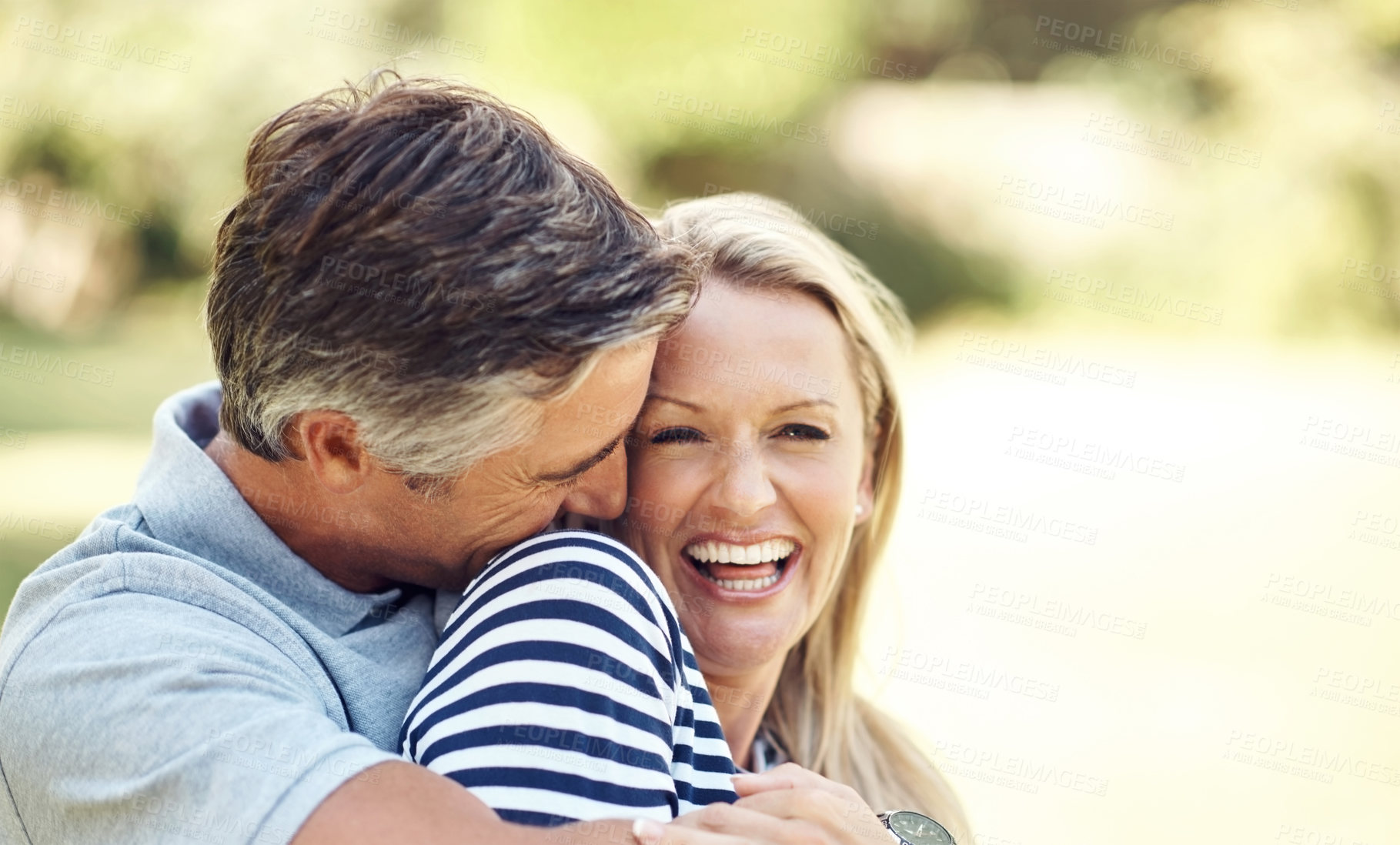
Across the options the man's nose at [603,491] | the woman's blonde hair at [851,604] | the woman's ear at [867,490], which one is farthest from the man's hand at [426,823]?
the woman's ear at [867,490]

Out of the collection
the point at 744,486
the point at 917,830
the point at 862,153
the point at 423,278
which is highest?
the point at 423,278

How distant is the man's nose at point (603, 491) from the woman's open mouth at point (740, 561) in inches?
11.0

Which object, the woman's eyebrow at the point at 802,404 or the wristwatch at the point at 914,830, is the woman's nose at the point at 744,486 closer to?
the woman's eyebrow at the point at 802,404

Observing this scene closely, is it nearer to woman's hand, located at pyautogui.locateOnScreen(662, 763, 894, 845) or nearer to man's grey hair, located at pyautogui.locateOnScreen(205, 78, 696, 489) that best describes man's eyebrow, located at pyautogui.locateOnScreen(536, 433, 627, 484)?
man's grey hair, located at pyautogui.locateOnScreen(205, 78, 696, 489)

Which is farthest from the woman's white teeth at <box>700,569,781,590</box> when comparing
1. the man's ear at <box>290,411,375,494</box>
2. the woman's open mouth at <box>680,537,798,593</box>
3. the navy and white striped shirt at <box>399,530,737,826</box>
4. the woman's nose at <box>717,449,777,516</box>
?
the man's ear at <box>290,411,375,494</box>

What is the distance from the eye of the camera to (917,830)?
1927 millimetres

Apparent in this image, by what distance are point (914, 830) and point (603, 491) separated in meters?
0.82

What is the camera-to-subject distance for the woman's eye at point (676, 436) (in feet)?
7.50

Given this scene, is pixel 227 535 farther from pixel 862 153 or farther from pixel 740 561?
pixel 862 153

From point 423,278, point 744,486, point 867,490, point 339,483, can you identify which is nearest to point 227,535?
point 339,483

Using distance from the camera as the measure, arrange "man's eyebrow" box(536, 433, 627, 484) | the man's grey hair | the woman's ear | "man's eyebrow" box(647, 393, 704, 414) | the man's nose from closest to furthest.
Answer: the man's grey hair, "man's eyebrow" box(536, 433, 627, 484), the man's nose, "man's eyebrow" box(647, 393, 704, 414), the woman's ear

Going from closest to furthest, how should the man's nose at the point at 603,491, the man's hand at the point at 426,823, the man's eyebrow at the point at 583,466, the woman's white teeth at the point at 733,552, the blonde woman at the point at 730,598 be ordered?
the man's hand at the point at 426,823, the blonde woman at the point at 730,598, the man's eyebrow at the point at 583,466, the man's nose at the point at 603,491, the woman's white teeth at the point at 733,552

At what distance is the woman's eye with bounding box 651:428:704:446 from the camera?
2285 mm

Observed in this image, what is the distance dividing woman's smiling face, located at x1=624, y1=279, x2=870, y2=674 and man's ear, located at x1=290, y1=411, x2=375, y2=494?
0.61 m
